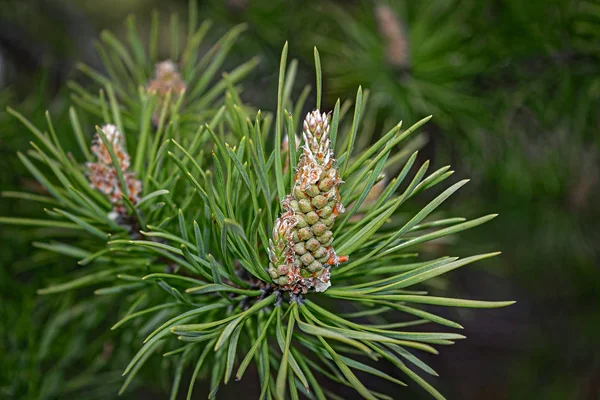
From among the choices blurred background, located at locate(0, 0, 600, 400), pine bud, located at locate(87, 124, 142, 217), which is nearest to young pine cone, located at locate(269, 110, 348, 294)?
pine bud, located at locate(87, 124, 142, 217)

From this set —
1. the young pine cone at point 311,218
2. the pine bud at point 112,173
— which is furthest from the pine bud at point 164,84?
the young pine cone at point 311,218

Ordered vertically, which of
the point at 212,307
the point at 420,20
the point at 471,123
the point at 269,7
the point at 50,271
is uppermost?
the point at 269,7

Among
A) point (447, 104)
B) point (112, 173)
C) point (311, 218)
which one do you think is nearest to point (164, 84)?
point (112, 173)

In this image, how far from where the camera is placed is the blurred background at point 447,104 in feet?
2.15

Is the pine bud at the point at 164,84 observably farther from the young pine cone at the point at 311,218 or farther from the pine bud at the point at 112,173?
the young pine cone at the point at 311,218

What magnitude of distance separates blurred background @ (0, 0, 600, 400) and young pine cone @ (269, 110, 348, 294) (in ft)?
0.99

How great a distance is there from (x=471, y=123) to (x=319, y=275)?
1.72 ft

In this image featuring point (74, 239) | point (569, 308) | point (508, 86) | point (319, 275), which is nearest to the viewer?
point (319, 275)

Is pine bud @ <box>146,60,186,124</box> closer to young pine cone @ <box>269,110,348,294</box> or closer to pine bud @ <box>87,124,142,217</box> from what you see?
pine bud @ <box>87,124,142,217</box>

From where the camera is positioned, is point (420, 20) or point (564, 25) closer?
point (564, 25)

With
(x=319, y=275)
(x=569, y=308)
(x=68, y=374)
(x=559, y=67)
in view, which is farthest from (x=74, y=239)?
(x=569, y=308)

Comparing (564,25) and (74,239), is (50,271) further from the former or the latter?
(564,25)

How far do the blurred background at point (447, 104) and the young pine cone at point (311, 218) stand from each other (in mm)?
302

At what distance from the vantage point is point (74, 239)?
28.8 inches
